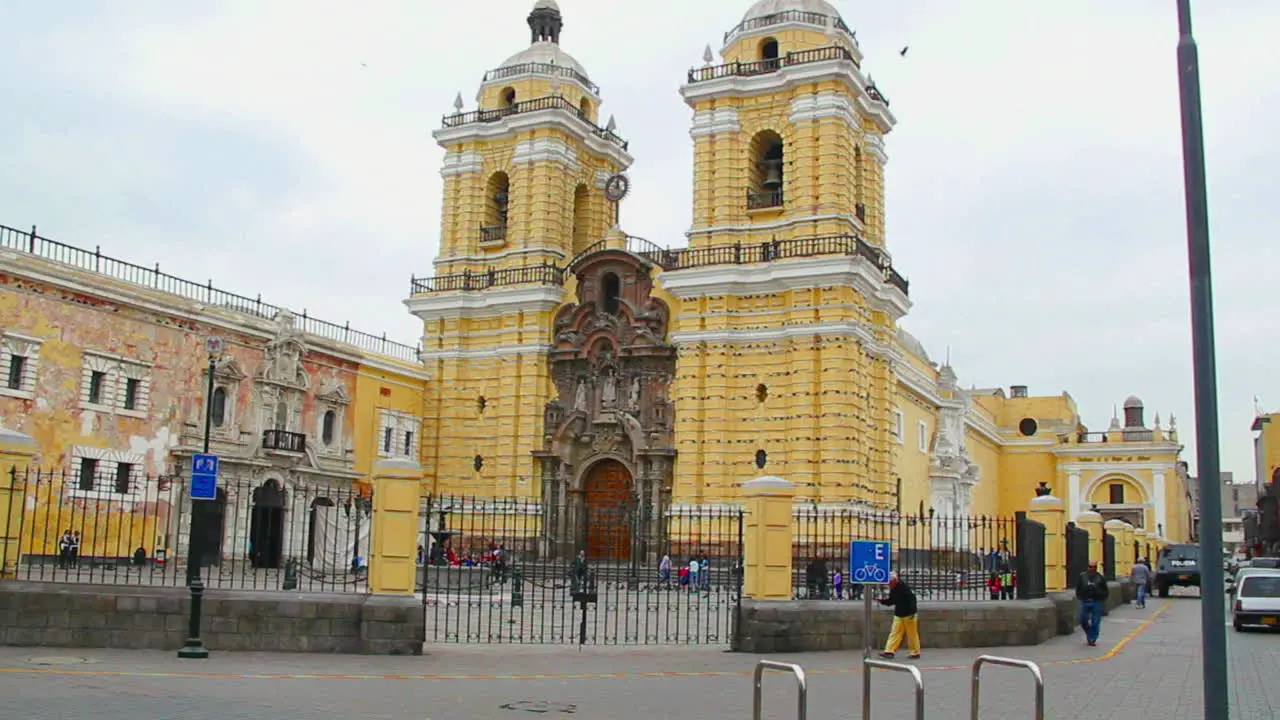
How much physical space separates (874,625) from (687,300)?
62.9 feet

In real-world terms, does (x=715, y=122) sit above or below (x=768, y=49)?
below

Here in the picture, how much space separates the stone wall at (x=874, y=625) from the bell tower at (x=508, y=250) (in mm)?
20751

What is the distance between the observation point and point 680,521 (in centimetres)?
3312

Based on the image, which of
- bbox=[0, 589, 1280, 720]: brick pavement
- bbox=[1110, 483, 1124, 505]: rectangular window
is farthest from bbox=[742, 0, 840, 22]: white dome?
bbox=[1110, 483, 1124, 505]: rectangular window

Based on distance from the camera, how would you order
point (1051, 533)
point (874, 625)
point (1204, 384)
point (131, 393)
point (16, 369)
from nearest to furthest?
1. point (1204, 384)
2. point (874, 625)
3. point (1051, 533)
4. point (16, 369)
5. point (131, 393)

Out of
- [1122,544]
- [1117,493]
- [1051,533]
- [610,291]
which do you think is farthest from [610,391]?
[1117,493]

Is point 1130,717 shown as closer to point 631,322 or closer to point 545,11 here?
point 631,322

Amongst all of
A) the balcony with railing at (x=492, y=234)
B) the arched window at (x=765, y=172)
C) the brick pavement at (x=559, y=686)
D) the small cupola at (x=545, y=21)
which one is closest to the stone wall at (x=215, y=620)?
the brick pavement at (x=559, y=686)

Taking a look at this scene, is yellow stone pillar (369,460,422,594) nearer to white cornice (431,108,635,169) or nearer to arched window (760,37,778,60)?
arched window (760,37,778,60)

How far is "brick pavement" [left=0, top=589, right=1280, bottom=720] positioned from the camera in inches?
403

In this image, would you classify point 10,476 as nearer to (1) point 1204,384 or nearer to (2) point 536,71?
(1) point 1204,384

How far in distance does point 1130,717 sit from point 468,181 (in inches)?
1260

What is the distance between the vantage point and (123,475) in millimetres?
27984

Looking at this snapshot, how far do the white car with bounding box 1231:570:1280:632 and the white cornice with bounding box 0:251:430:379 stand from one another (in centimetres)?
2333
